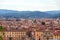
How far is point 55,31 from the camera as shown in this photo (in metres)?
4.07

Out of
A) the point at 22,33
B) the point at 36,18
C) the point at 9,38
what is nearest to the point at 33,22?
the point at 36,18

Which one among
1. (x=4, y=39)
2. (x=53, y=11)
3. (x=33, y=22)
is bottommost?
(x=4, y=39)

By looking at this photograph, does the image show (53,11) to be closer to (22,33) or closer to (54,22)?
(54,22)

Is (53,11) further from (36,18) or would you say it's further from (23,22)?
(23,22)

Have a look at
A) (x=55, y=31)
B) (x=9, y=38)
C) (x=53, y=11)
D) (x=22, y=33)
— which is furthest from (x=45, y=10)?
(x=9, y=38)

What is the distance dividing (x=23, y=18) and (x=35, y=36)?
0.57 m

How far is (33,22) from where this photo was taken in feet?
13.7

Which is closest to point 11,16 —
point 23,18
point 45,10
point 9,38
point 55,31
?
point 23,18

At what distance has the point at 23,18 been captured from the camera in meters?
A: 4.10

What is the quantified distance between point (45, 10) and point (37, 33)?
0.65m

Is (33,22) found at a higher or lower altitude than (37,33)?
higher

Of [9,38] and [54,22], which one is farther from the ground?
[54,22]

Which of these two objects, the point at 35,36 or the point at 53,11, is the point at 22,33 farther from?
the point at 53,11

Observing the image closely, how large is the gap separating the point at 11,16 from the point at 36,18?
66 centimetres
